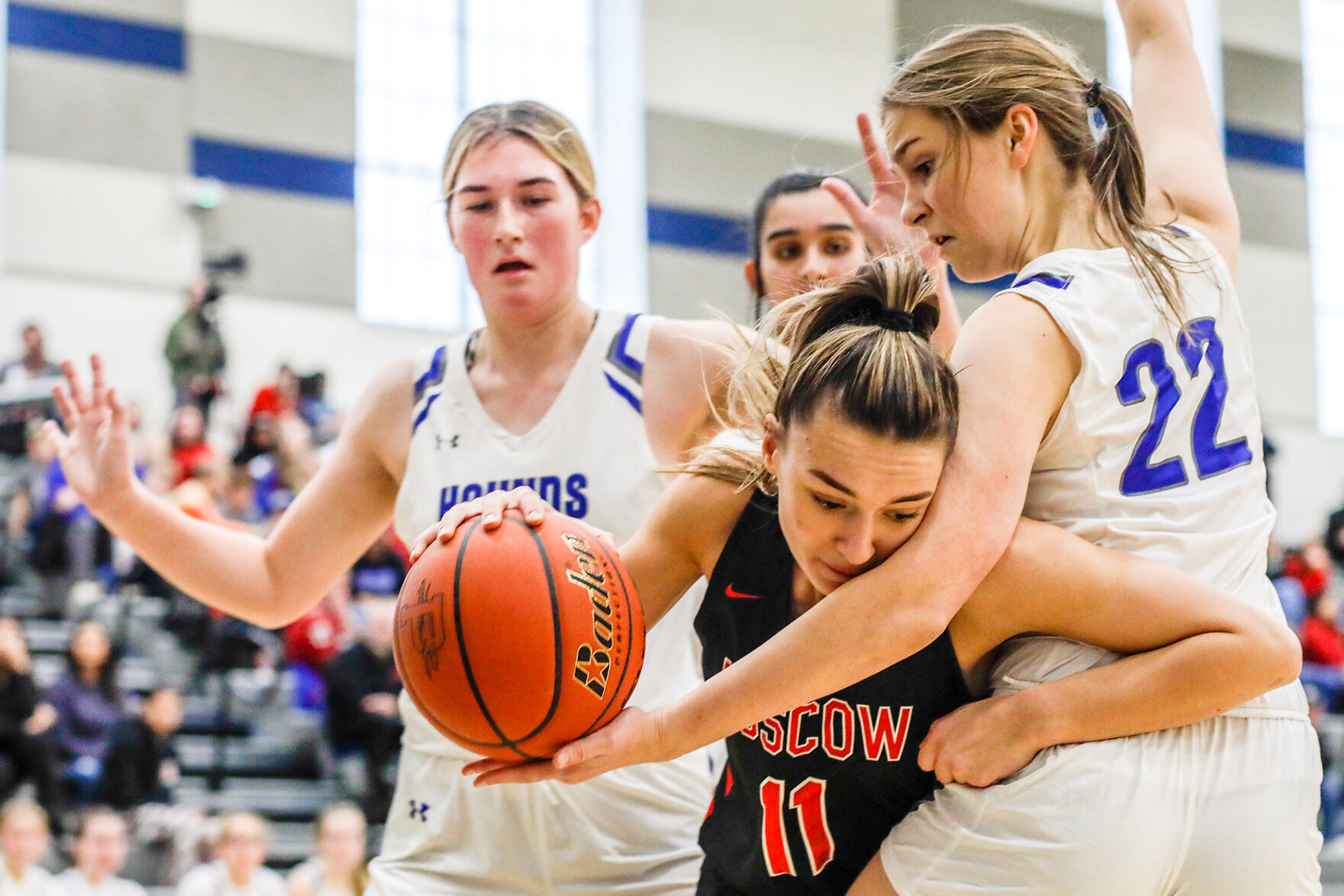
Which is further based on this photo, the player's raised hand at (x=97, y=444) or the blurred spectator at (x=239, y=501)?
the blurred spectator at (x=239, y=501)

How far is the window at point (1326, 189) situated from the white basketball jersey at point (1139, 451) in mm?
18144

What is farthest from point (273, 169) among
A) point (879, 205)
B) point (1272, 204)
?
point (879, 205)

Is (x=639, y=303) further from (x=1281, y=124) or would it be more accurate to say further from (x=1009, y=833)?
(x=1009, y=833)

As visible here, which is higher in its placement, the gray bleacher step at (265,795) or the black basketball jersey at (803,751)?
the black basketball jersey at (803,751)

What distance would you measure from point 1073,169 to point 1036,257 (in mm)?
167

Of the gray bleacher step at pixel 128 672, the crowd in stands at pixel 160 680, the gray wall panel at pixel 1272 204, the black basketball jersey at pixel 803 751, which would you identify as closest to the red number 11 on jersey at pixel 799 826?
the black basketball jersey at pixel 803 751

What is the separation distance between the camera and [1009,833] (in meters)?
2.18

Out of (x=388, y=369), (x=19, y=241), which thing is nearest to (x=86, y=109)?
(x=19, y=241)

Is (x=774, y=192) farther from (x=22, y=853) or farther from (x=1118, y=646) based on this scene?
(x=22, y=853)

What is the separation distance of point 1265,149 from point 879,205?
17.9 meters

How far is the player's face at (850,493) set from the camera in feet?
7.00

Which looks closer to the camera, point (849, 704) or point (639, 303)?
point (849, 704)

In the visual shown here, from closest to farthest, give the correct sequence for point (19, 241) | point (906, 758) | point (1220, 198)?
point (906, 758) < point (1220, 198) < point (19, 241)

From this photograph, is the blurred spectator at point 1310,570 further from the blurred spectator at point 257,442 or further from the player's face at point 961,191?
the player's face at point 961,191
